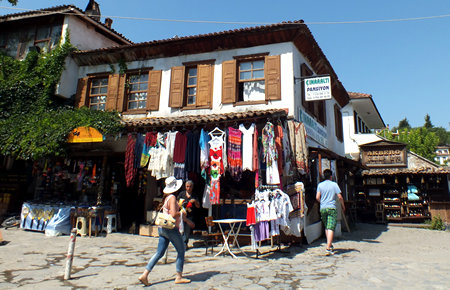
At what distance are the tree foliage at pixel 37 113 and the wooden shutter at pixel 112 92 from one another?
76cm

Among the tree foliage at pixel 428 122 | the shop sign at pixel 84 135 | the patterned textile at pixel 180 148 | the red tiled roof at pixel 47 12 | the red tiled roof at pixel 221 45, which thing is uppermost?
the tree foliage at pixel 428 122

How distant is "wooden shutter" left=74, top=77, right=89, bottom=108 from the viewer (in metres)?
11.5

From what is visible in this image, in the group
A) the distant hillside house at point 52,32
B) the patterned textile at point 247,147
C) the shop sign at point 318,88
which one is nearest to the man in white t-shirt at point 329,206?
the patterned textile at point 247,147

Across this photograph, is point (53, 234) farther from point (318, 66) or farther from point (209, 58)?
point (318, 66)

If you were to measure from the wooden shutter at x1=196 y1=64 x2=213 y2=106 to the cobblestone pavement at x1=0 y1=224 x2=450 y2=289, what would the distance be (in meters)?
4.77

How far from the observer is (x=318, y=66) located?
11.4 meters

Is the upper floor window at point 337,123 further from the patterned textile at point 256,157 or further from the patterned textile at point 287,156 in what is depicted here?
the patterned textile at point 256,157

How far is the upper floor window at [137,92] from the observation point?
10992mm

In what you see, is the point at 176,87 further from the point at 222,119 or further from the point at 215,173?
the point at 215,173

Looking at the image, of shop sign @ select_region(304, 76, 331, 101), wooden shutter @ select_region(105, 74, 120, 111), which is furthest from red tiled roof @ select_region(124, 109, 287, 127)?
wooden shutter @ select_region(105, 74, 120, 111)

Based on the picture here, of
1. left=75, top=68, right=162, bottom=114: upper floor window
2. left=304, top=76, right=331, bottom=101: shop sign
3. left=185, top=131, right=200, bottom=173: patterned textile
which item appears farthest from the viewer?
left=75, top=68, right=162, bottom=114: upper floor window

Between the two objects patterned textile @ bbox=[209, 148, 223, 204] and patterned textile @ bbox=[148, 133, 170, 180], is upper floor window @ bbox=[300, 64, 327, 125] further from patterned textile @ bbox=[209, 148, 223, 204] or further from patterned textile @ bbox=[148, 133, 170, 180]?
patterned textile @ bbox=[148, 133, 170, 180]

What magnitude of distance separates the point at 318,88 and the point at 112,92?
753cm

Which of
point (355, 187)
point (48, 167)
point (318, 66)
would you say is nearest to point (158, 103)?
point (48, 167)
